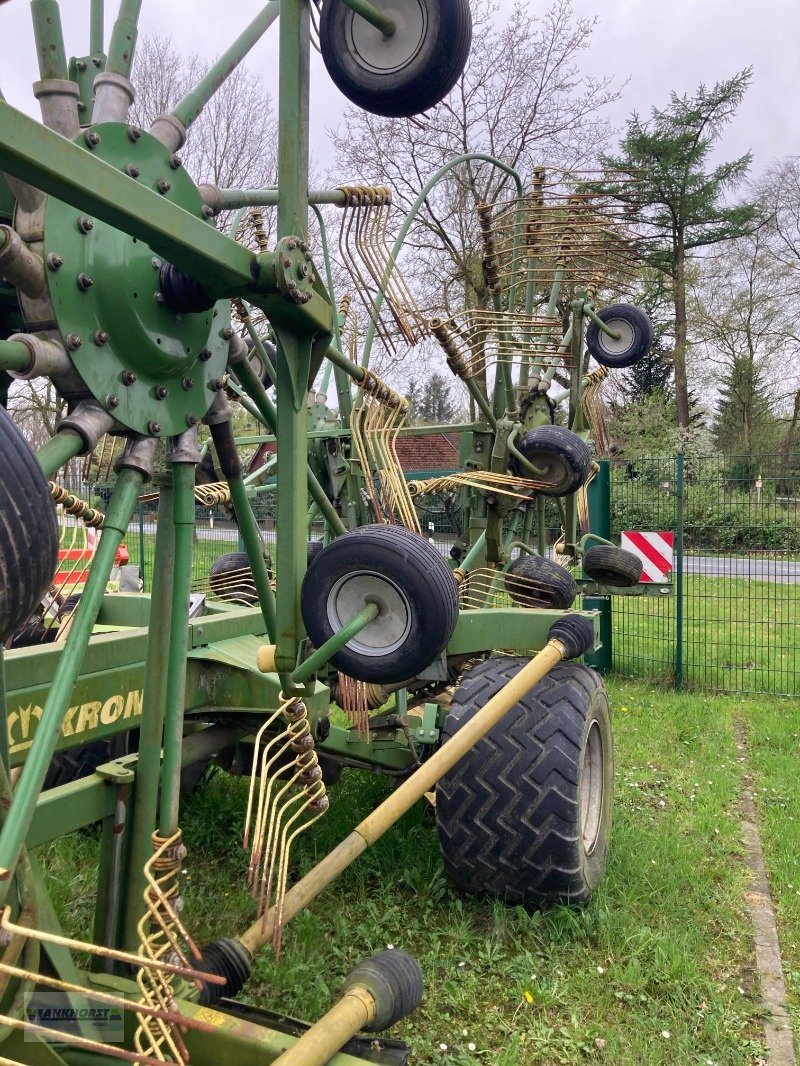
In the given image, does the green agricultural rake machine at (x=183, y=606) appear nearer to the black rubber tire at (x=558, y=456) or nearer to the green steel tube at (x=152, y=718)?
the green steel tube at (x=152, y=718)

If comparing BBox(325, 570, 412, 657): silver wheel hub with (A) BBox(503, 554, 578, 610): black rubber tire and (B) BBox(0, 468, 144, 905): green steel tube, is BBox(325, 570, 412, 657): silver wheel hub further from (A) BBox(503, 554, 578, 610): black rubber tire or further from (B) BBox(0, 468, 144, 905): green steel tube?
(A) BBox(503, 554, 578, 610): black rubber tire

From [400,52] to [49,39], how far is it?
788 mm

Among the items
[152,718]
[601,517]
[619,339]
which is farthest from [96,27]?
[601,517]

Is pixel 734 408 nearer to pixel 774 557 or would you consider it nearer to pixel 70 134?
pixel 774 557

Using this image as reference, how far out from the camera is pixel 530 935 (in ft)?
10.2

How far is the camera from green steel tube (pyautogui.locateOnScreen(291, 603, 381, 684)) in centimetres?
192

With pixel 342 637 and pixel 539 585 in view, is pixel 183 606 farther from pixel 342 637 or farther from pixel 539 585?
pixel 539 585

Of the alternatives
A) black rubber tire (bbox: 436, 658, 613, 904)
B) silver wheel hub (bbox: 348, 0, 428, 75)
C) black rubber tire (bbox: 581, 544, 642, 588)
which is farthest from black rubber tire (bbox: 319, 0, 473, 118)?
black rubber tire (bbox: 581, 544, 642, 588)

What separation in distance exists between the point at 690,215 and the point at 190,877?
28.1 meters

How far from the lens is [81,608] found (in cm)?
164

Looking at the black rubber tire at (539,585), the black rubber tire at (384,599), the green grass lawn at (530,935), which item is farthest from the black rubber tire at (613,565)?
the black rubber tire at (384,599)

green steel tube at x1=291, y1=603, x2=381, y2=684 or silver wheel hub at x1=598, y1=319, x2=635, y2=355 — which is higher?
silver wheel hub at x1=598, y1=319, x2=635, y2=355

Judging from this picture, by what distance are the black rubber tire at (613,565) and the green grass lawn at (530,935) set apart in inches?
63.5

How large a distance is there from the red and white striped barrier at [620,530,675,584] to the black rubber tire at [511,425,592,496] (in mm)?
2943
